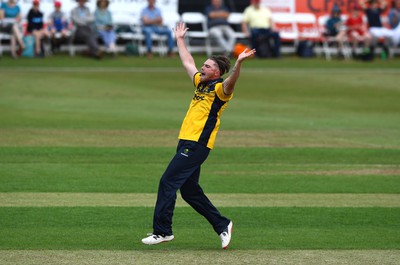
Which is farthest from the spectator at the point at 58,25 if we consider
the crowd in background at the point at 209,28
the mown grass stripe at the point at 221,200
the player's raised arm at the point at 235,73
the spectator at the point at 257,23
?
the player's raised arm at the point at 235,73

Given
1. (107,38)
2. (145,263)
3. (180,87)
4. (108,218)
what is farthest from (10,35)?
(145,263)

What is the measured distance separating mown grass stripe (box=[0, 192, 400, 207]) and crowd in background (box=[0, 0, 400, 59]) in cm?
1895

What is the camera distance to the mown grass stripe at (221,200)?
12680mm

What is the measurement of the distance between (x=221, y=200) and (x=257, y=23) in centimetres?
2124

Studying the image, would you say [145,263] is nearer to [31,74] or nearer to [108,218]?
[108,218]

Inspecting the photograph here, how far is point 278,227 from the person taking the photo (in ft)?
37.2

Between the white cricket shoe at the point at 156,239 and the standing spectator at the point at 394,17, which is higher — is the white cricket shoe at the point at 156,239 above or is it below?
above

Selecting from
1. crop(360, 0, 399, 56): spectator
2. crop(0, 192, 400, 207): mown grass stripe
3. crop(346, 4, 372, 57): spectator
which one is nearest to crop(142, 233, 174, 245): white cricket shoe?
crop(0, 192, 400, 207): mown grass stripe

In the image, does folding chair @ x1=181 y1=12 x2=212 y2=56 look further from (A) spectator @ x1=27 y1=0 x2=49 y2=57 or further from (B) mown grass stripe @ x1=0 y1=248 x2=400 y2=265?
(B) mown grass stripe @ x1=0 y1=248 x2=400 y2=265

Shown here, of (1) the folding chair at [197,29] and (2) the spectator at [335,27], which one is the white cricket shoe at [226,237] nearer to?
(1) the folding chair at [197,29]

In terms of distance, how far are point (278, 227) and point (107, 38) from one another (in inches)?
890

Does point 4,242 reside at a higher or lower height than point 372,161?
higher

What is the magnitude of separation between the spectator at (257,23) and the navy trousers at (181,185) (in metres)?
24.1

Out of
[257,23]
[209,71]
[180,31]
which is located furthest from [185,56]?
[257,23]
